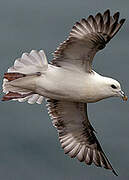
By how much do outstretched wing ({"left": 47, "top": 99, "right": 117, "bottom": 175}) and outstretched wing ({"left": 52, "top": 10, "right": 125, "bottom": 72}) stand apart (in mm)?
1665

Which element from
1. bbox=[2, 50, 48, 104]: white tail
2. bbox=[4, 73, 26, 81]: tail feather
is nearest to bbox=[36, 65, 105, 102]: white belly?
bbox=[2, 50, 48, 104]: white tail

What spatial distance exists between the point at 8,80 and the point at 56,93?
1.06 meters

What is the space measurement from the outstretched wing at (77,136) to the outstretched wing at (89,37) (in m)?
1.67

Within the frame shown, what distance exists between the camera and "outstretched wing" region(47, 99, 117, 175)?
14.1 meters

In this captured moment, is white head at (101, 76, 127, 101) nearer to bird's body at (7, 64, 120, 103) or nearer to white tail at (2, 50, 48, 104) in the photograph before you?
bird's body at (7, 64, 120, 103)

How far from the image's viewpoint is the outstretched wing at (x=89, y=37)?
12.4 metres

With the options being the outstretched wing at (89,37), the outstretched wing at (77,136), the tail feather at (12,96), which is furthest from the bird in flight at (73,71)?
the outstretched wing at (77,136)

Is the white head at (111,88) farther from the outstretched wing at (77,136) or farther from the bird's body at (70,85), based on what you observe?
the outstretched wing at (77,136)

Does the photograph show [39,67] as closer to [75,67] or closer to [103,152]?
[75,67]

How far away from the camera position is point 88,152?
47.8 ft

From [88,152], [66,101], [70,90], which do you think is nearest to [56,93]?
[70,90]

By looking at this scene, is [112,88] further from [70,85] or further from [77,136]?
[77,136]

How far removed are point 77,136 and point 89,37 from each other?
2715 millimetres

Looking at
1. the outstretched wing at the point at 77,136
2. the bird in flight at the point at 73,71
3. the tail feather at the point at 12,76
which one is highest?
the tail feather at the point at 12,76
